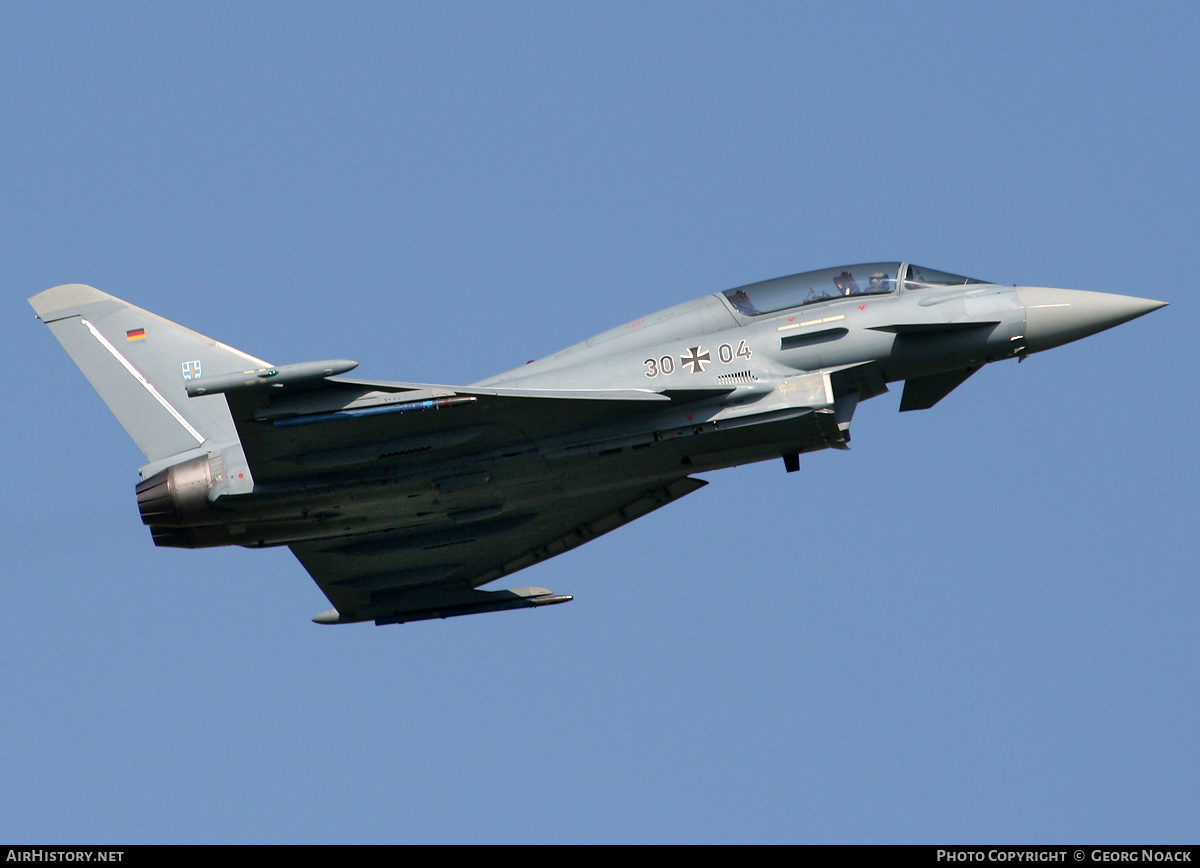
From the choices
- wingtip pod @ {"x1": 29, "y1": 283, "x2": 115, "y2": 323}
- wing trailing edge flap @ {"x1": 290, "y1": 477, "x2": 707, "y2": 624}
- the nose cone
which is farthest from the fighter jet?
wingtip pod @ {"x1": 29, "y1": 283, "x2": 115, "y2": 323}

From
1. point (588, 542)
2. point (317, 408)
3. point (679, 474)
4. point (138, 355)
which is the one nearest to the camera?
point (317, 408)

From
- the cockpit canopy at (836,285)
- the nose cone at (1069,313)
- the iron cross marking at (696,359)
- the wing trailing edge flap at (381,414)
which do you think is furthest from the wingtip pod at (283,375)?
the nose cone at (1069,313)

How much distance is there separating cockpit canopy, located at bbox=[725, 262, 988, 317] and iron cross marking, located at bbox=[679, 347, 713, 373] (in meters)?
0.73

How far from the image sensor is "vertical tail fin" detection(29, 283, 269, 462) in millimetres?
16906

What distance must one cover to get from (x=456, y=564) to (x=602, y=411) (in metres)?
4.78

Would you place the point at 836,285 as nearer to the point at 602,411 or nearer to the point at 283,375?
the point at 602,411

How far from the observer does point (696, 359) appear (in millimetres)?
15695

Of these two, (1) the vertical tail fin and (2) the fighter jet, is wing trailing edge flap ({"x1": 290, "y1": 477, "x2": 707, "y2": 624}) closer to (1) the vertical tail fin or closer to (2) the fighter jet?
(2) the fighter jet

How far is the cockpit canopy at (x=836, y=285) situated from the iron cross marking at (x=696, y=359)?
732 mm

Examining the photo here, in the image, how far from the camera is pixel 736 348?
1566 cm

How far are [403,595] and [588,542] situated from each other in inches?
109
